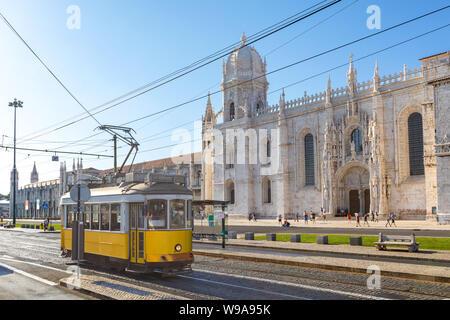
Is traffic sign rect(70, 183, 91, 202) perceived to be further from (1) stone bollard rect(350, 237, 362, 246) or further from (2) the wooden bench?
(1) stone bollard rect(350, 237, 362, 246)

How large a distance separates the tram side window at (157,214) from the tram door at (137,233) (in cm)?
23

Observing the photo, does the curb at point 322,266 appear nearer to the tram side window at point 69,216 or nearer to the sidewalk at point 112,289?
the tram side window at point 69,216

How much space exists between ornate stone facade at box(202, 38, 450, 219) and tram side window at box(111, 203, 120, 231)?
2607 centimetres

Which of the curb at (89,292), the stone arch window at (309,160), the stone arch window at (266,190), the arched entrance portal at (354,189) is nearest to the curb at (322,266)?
the curb at (89,292)

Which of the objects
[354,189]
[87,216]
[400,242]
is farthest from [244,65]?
[87,216]

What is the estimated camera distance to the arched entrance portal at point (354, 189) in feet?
153

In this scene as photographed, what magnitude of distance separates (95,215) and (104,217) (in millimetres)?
657

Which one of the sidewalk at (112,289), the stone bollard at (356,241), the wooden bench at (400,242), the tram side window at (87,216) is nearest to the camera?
the sidewalk at (112,289)

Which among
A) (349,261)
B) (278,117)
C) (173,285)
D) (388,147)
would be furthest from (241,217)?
(173,285)

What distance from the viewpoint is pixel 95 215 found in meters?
13.7

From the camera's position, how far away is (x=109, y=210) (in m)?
13.0

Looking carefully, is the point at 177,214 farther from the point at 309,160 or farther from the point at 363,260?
the point at 309,160

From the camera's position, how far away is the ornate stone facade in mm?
38531
